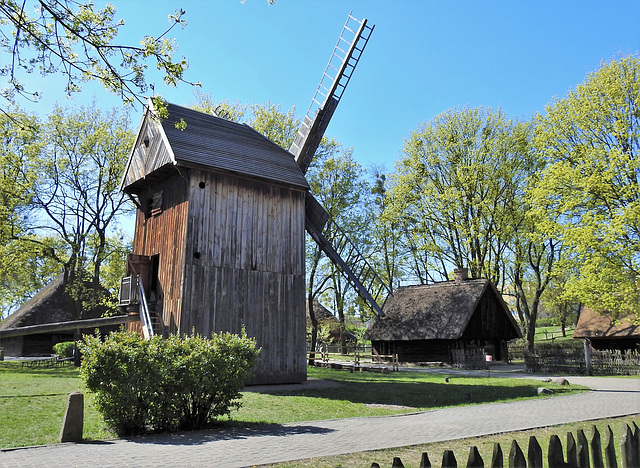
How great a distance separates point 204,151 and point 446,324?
64.1 ft

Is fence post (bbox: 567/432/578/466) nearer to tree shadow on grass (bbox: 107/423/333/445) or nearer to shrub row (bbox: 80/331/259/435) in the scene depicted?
tree shadow on grass (bbox: 107/423/333/445)

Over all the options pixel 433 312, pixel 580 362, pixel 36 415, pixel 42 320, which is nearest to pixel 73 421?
pixel 36 415

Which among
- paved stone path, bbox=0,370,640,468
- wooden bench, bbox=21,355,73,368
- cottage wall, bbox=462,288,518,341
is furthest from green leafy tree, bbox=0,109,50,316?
cottage wall, bbox=462,288,518,341

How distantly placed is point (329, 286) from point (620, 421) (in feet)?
99.0

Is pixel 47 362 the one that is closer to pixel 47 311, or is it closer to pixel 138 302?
pixel 47 311

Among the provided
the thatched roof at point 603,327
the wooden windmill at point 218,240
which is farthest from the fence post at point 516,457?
the thatched roof at point 603,327

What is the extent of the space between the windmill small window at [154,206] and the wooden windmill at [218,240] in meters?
0.04

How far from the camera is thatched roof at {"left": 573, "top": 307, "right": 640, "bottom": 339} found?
1157 inches

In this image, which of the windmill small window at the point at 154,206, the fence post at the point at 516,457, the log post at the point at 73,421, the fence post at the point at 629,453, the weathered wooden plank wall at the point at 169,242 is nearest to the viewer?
the fence post at the point at 516,457

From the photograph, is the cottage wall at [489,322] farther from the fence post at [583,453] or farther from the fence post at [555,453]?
the fence post at [555,453]

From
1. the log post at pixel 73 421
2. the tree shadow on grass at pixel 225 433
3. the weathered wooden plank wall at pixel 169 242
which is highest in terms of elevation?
the weathered wooden plank wall at pixel 169 242

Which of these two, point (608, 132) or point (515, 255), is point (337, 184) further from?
Result: point (608, 132)

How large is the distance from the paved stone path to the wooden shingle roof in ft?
35.1

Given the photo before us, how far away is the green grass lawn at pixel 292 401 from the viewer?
9664 millimetres
